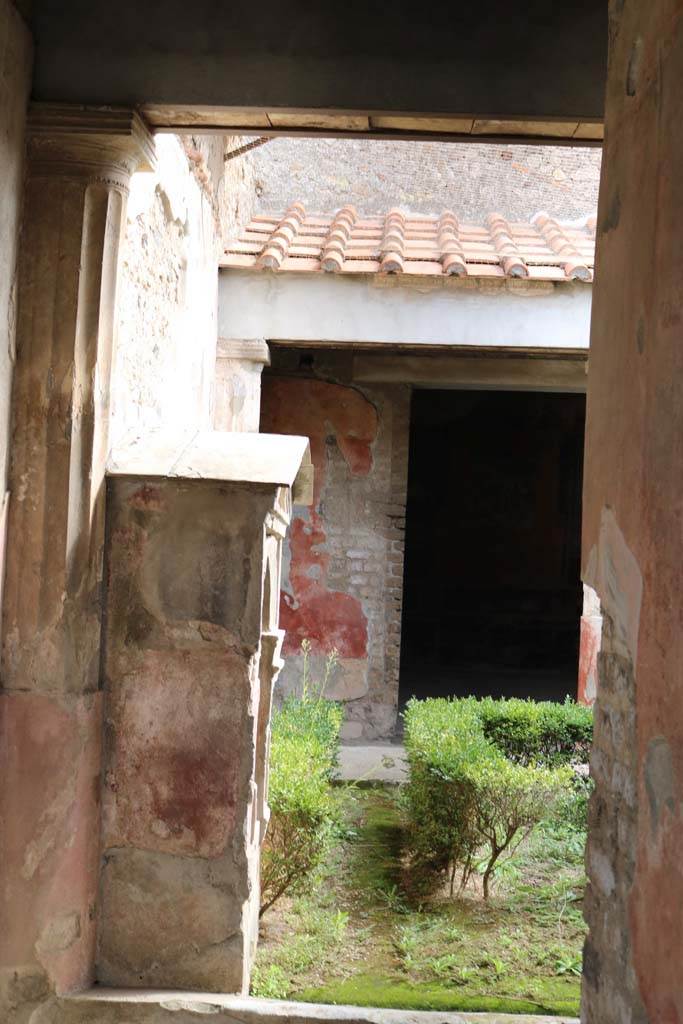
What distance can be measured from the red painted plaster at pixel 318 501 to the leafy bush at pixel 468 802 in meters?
2.85

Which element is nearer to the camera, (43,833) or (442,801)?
(43,833)

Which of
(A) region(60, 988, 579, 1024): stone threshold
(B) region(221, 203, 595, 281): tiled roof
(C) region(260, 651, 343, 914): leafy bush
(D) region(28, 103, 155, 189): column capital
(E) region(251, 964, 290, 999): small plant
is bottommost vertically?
(E) region(251, 964, 290, 999): small plant

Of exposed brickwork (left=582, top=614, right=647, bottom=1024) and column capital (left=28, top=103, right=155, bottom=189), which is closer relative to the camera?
exposed brickwork (left=582, top=614, right=647, bottom=1024)

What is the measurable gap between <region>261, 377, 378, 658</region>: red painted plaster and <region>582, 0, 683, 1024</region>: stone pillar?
5.91 meters

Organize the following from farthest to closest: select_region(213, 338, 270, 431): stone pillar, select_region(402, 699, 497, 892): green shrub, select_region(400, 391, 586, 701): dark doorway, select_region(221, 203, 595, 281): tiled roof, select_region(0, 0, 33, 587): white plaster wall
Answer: select_region(400, 391, 586, 701): dark doorway
select_region(213, 338, 270, 431): stone pillar
select_region(221, 203, 595, 281): tiled roof
select_region(402, 699, 497, 892): green shrub
select_region(0, 0, 33, 587): white plaster wall

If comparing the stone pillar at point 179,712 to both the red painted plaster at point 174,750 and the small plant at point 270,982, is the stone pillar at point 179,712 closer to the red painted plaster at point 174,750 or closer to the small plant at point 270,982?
the red painted plaster at point 174,750

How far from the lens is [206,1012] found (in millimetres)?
3217

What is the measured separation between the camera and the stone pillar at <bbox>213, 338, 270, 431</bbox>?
673 centimetres

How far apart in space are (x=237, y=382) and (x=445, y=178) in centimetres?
550

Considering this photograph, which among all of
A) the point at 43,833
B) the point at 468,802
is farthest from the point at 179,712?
the point at 468,802

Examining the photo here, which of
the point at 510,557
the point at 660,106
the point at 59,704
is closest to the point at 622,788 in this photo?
the point at 660,106

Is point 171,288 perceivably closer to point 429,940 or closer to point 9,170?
point 9,170

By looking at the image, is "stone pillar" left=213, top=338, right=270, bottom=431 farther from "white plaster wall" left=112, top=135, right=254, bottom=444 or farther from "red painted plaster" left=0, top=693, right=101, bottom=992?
"red painted plaster" left=0, top=693, right=101, bottom=992

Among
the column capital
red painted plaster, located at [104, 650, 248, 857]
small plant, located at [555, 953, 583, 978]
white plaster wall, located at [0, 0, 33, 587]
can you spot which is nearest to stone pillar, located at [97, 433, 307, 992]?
red painted plaster, located at [104, 650, 248, 857]
